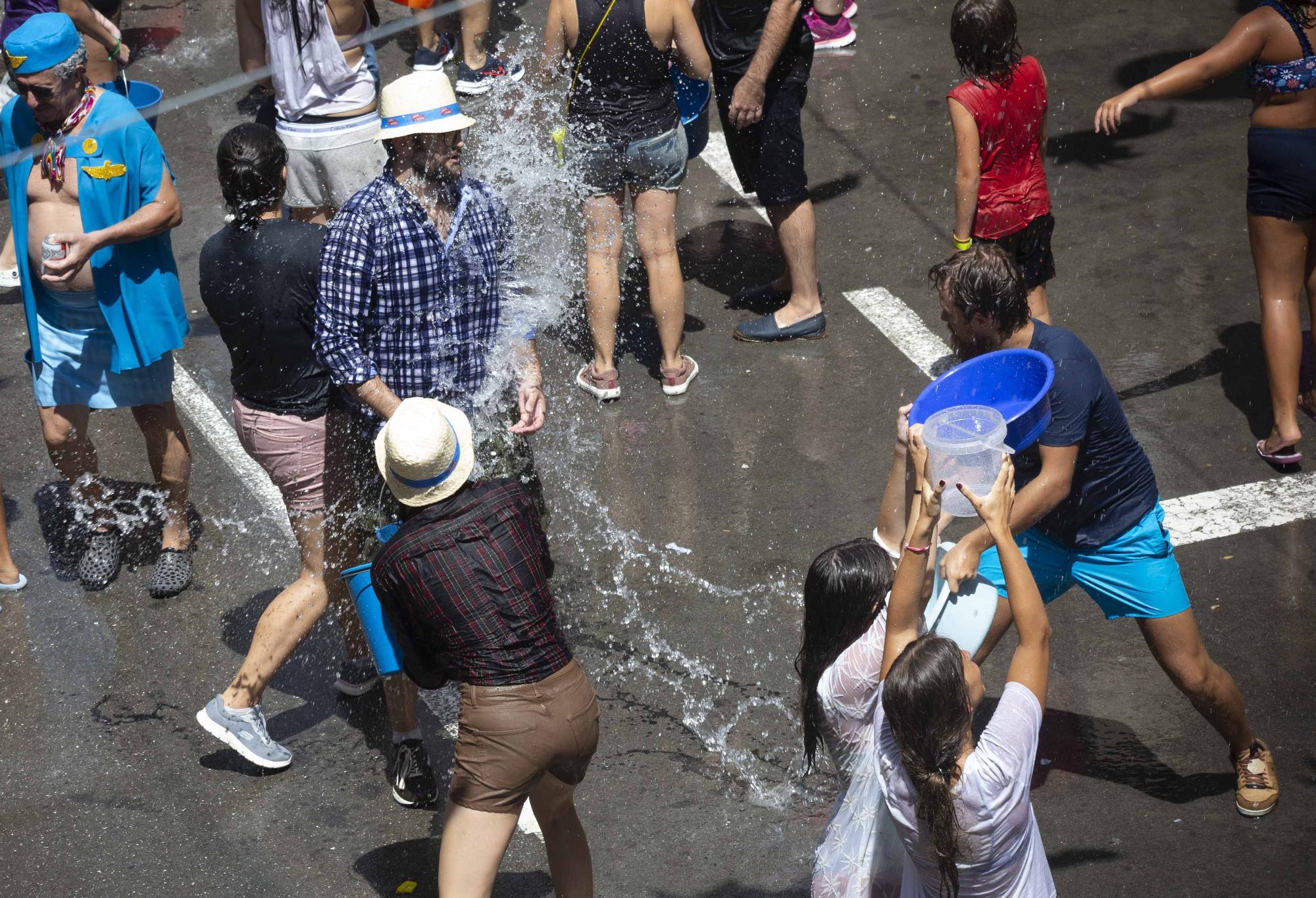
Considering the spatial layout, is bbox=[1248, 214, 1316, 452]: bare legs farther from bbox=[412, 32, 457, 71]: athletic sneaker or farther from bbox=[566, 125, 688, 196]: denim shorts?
bbox=[412, 32, 457, 71]: athletic sneaker

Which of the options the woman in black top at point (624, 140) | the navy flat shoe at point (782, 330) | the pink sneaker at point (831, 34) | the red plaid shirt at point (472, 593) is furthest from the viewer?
the pink sneaker at point (831, 34)

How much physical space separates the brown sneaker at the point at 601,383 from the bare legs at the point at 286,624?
2.27m

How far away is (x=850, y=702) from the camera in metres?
3.20

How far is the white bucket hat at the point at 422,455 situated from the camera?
3434 mm

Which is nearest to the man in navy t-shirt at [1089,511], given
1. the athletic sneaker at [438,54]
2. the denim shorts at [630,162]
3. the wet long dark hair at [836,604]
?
the wet long dark hair at [836,604]

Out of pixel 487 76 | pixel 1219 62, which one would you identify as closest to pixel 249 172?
pixel 1219 62

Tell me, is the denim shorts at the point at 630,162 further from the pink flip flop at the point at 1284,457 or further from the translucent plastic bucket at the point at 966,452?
the translucent plastic bucket at the point at 966,452

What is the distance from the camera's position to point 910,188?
8.34 m

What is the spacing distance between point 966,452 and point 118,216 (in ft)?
11.4

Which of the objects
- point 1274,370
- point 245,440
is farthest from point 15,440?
point 1274,370

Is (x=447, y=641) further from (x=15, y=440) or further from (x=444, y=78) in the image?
(x=15, y=440)

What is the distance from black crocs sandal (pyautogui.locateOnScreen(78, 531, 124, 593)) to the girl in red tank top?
382cm

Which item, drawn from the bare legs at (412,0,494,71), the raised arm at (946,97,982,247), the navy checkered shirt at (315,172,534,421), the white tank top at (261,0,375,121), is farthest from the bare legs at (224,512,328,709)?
the bare legs at (412,0,494,71)

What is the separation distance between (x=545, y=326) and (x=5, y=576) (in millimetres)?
2942
